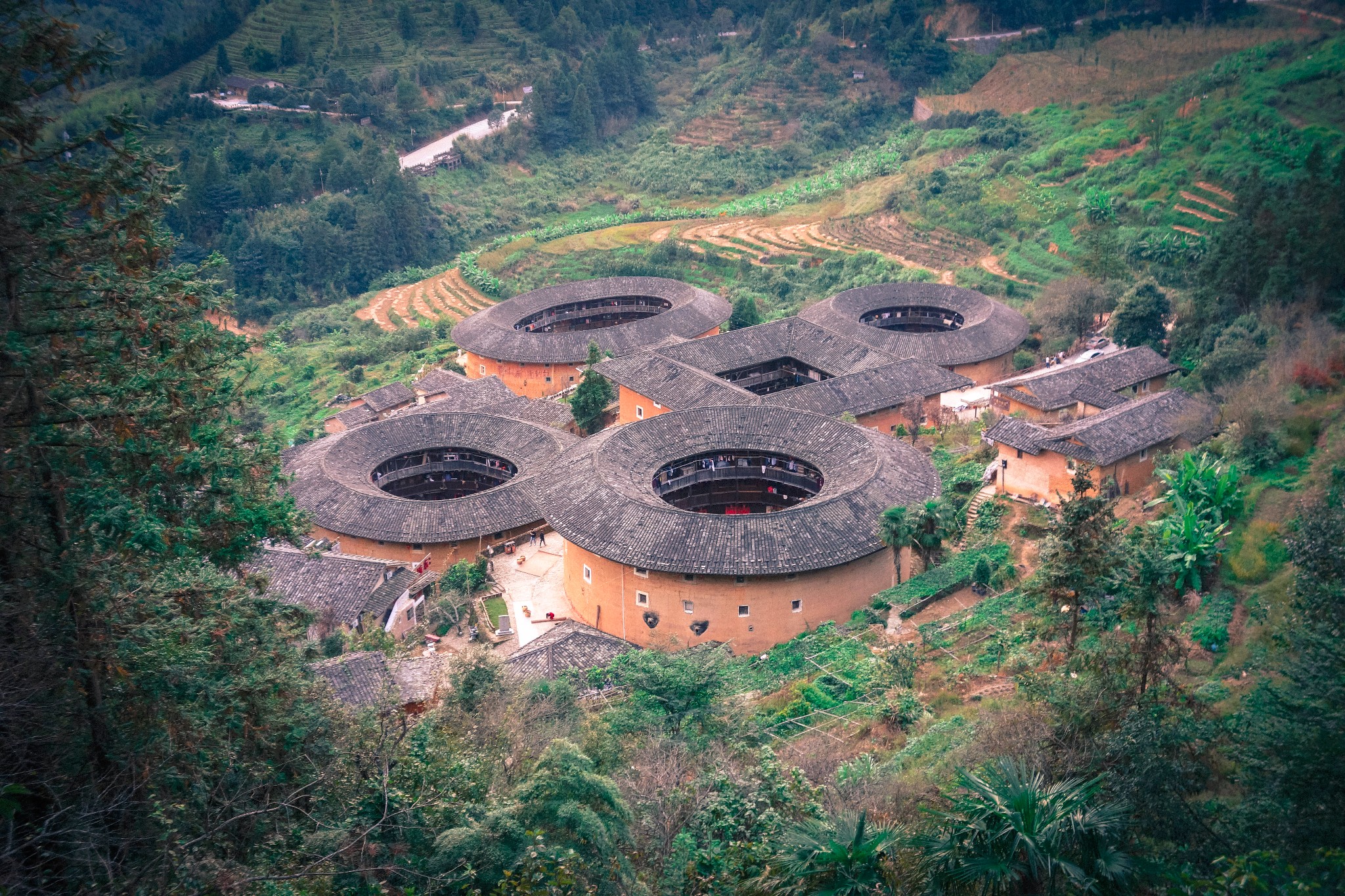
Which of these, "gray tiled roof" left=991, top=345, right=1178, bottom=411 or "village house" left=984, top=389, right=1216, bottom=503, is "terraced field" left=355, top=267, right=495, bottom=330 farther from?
"village house" left=984, top=389, right=1216, bottom=503

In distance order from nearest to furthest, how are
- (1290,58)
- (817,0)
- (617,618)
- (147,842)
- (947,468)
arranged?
1. (147,842)
2. (617,618)
3. (947,468)
4. (1290,58)
5. (817,0)

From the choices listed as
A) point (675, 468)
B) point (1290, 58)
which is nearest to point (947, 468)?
point (675, 468)

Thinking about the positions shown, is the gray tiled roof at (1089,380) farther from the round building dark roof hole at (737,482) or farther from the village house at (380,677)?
the village house at (380,677)

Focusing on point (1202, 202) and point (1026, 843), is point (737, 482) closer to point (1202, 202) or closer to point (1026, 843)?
point (1026, 843)

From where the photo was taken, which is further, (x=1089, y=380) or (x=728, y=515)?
(x=1089, y=380)

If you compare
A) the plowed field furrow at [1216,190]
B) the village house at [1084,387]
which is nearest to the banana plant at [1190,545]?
the village house at [1084,387]

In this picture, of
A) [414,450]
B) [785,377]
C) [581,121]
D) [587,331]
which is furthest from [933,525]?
[581,121]

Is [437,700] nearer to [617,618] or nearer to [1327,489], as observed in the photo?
[617,618]

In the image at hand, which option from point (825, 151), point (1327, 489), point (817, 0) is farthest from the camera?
point (817, 0)
